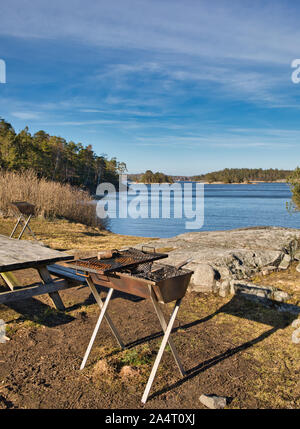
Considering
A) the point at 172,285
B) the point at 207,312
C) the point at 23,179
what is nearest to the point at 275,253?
the point at 207,312

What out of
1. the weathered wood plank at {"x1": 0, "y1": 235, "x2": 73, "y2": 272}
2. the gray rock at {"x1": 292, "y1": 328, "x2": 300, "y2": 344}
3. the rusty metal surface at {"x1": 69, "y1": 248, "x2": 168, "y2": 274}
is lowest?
the gray rock at {"x1": 292, "y1": 328, "x2": 300, "y2": 344}

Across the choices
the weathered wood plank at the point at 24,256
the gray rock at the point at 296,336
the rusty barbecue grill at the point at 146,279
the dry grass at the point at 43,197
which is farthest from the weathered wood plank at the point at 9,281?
the dry grass at the point at 43,197

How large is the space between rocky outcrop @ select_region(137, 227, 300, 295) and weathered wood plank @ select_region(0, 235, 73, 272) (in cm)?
191

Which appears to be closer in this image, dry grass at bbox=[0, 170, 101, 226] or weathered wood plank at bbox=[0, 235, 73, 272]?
weathered wood plank at bbox=[0, 235, 73, 272]

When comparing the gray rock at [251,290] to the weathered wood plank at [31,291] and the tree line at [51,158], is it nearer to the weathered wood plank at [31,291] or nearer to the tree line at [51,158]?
the weathered wood plank at [31,291]

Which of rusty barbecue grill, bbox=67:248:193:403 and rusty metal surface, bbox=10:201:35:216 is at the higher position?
rusty metal surface, bbox=10:201:35:216

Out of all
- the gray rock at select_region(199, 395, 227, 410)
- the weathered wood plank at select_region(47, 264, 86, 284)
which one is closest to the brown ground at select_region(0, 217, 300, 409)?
the gray rock at select_region(199, 395, 227, 410)

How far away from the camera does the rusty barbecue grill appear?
2.80 meters

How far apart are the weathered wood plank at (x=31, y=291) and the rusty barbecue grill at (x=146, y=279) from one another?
1.34m

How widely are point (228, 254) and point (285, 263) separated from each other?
4.13 feet

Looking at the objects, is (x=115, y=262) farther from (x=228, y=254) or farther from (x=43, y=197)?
(x=43, y=197)

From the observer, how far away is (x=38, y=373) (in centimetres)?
320

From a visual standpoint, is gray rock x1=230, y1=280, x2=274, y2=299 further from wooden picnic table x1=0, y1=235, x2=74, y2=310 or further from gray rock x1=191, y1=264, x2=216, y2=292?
wooden picnic table x1=0, y1=235, x2=74, y2=310
